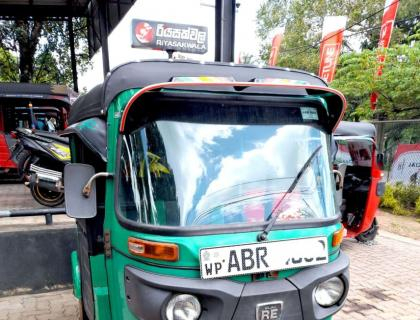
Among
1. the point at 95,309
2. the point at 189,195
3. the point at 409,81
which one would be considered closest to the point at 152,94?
the point at 189,195

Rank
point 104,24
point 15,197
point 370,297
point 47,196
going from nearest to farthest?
point 370,297, point 47,196, point 15,197, point 104,24

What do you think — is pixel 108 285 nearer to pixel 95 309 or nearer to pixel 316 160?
pixel 95 309

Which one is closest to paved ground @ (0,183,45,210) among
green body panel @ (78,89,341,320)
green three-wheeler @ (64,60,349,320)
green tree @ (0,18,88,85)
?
green body panel @ (78,89,341,320)

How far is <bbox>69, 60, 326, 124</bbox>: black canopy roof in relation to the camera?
233cm

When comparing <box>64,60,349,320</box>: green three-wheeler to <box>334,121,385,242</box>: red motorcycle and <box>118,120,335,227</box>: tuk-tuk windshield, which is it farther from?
<box>334,121,385,242</box>: red motorcycle

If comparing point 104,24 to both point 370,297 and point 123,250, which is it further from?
point 123,250

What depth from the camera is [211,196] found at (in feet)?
7.30

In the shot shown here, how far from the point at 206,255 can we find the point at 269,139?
0.85 metres

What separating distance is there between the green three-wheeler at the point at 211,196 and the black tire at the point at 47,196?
5.08 m

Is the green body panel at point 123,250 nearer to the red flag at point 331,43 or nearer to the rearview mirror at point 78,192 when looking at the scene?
the rearview mirror at point 78,192

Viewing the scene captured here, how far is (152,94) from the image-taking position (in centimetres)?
219

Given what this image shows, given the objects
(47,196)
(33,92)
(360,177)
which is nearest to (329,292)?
(360,177)

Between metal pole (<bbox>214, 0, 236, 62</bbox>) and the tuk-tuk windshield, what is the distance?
442 cm

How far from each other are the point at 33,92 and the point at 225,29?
6.46 m
